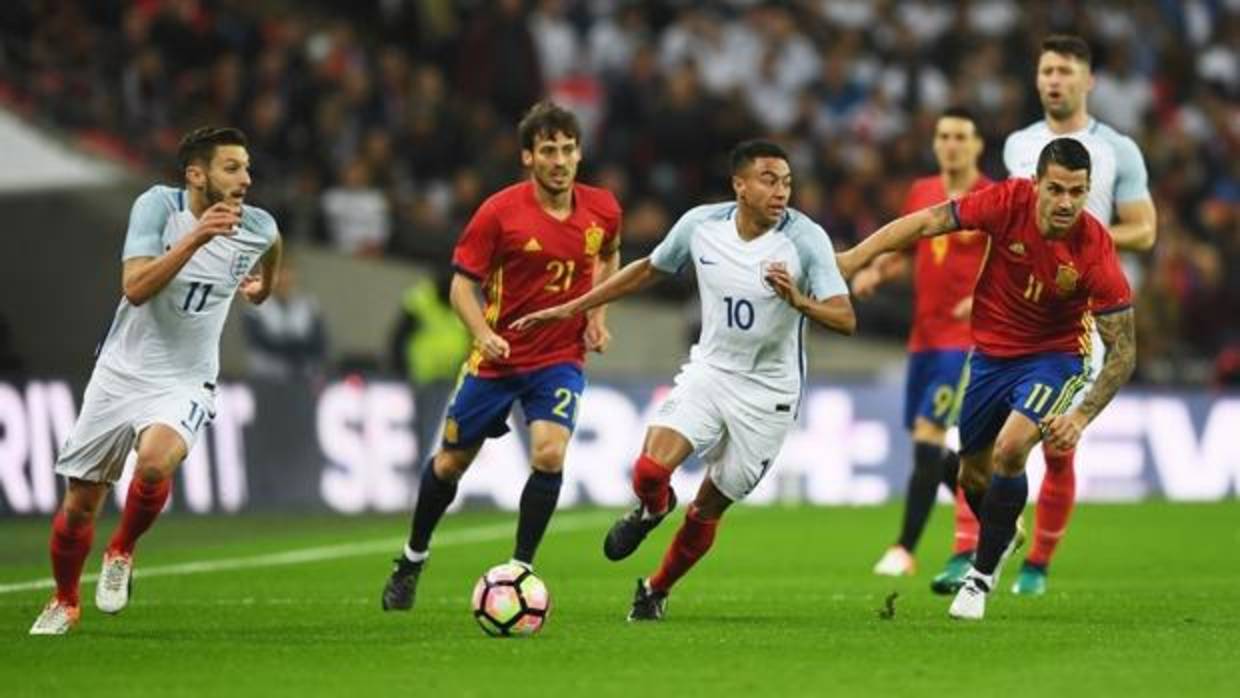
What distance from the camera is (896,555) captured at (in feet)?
52.7

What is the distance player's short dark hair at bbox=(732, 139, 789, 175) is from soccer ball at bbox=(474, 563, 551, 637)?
2144 mm

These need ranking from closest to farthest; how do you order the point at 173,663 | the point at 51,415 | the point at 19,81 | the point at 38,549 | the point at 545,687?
1. the point at 545,687
2. the point at 173,663
3. the point at 38,549
4. the point at 51,415
5. the point at 19,81

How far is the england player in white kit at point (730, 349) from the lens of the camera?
1246 cm

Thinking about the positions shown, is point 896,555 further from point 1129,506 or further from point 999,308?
point 1129,506

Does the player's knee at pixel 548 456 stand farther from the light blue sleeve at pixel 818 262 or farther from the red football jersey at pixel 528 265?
the light blue sleeve at pixel 818 262

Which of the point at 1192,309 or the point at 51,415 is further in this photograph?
the point at 1192,309

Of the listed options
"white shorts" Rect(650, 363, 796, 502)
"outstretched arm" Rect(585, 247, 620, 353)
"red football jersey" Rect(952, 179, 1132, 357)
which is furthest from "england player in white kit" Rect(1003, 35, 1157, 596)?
"outstretched arm" Rect(585, 247, 620, 353)

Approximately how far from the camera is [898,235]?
40.8 ft

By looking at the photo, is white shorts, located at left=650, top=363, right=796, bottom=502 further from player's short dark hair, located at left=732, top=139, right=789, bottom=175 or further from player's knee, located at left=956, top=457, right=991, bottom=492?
player's knee, located at left=956, top=457, right=991, bottom=492

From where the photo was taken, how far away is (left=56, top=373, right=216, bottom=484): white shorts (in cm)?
1247

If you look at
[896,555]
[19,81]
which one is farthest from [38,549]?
[19,81]

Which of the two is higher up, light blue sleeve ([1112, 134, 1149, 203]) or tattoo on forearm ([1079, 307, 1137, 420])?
light blue sleeve ([1112, 134, 1149, 203])

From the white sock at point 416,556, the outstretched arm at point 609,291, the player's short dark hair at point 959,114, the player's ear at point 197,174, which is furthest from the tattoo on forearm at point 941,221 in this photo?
the player's ear at point 197,174

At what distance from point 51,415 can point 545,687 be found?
12.4 m
